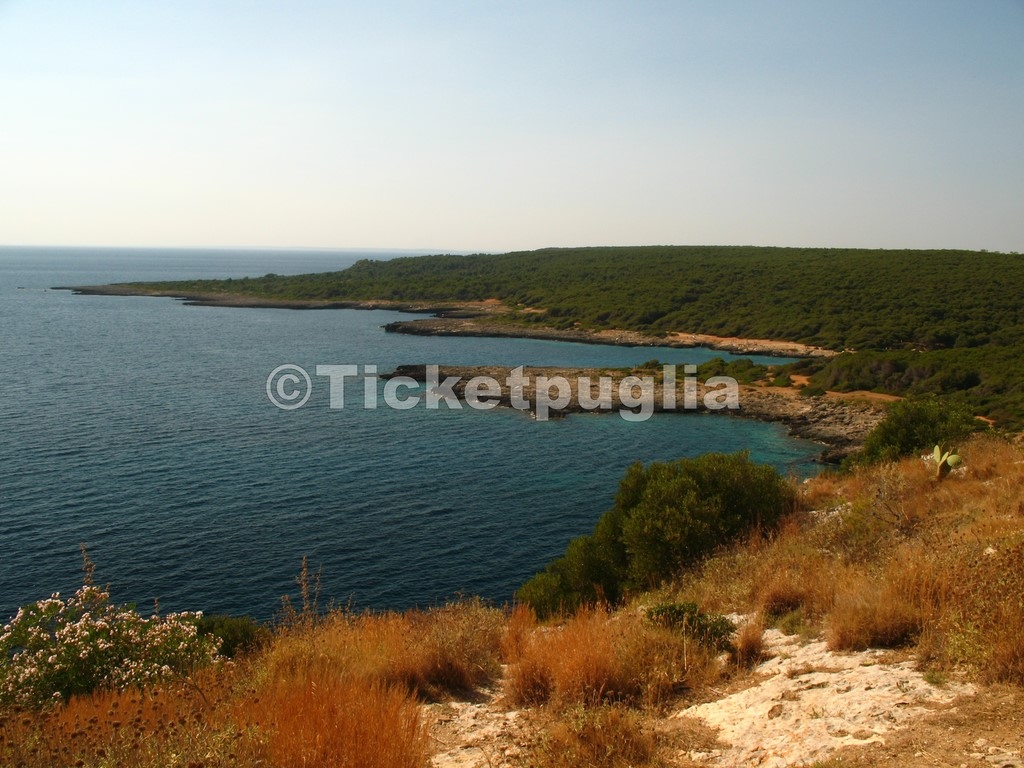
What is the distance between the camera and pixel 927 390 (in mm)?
45625

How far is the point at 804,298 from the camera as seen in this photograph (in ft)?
275

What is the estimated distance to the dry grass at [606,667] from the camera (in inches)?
223

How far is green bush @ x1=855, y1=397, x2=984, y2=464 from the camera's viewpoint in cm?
1816

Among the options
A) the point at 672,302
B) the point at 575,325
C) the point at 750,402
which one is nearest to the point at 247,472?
the point at 750,402

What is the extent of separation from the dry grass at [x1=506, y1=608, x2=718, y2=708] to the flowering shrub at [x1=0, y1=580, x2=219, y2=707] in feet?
9.93

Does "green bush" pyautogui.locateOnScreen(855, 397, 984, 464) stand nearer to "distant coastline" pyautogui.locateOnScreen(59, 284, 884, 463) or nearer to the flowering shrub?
"distant coastline" pyautogui.locateOnScreen(59, 284, 884, 463)

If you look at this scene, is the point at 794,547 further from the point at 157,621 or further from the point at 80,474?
the point at 80,474

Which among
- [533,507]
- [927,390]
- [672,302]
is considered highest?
[672,302]

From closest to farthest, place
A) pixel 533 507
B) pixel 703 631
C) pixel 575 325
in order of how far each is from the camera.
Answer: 1. pixel 703 631
2. pixel 533 507
3. pixel 575 325

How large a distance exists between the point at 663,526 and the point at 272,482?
64.2 feet

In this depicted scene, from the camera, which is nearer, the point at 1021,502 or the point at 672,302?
the point at 1021,502

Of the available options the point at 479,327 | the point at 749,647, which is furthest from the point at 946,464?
the point at 479,327

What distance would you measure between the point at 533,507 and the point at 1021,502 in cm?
1870

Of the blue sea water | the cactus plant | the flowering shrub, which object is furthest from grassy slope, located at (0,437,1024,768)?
the blue sea water
